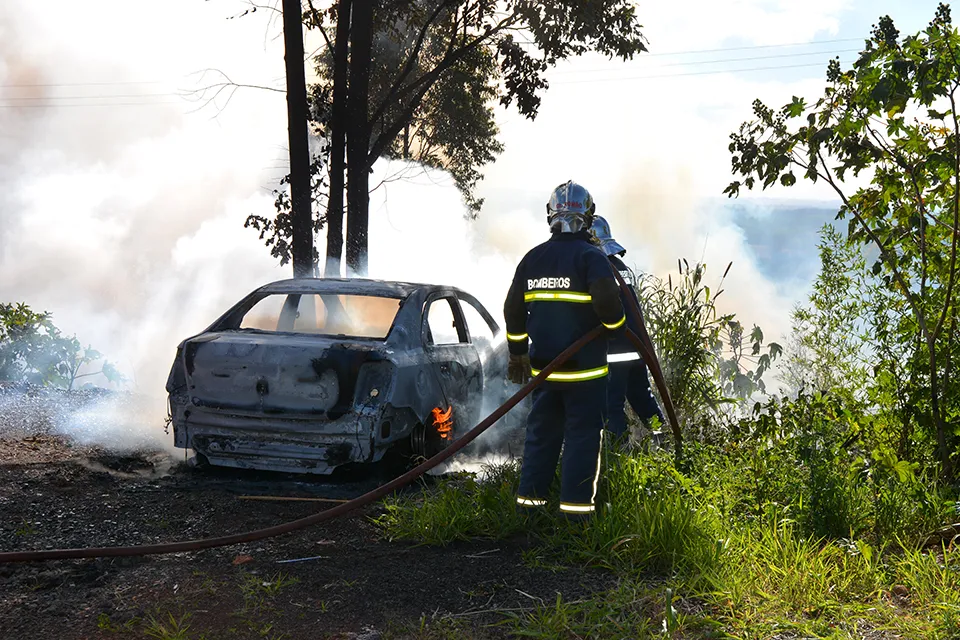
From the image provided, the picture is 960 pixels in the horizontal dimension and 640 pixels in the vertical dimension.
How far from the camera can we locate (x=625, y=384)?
6988mm

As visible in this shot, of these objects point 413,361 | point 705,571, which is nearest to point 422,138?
point 413,361

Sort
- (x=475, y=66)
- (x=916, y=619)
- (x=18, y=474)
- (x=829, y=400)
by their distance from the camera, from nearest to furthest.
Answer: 1. (x=916, y=619)
2. (x=829, y=400)
3. (x=18, y=474)
4. (x=475, y=66)

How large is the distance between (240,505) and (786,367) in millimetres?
4668

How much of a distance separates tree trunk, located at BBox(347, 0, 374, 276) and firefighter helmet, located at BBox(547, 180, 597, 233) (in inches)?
335

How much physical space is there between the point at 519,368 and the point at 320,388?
1618mm

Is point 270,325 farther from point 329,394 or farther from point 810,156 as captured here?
point 810,156

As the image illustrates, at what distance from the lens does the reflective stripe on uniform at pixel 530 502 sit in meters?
5.56

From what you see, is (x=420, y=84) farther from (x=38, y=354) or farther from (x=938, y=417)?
(x=938, y=417)

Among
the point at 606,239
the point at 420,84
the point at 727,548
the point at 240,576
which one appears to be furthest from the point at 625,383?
the point at 420,84

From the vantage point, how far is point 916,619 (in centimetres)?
446

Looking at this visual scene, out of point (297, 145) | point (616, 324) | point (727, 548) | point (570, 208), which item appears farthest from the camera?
point (297, 145)

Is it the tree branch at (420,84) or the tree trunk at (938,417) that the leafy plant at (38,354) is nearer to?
the tree branch at (420,84)

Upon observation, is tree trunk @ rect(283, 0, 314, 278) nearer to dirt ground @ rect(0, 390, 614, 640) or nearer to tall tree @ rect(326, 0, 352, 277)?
tall tree @ rect(326, 0, 352, 277)

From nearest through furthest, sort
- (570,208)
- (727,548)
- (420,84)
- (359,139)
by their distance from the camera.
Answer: (727,548), (570,208), (359,139), (420,84)
